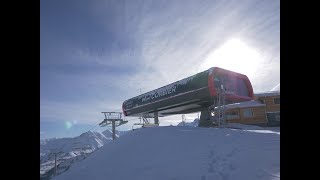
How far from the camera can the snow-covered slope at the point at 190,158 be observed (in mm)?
9969

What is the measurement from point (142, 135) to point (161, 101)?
10107 mm

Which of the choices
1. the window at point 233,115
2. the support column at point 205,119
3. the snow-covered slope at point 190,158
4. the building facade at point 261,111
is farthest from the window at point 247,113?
the snow-covered slope at point 190,158

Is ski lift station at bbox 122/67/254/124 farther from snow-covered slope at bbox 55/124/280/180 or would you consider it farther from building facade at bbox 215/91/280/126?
building facade at bbox 215/91/280/126

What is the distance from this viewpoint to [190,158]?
11.7m

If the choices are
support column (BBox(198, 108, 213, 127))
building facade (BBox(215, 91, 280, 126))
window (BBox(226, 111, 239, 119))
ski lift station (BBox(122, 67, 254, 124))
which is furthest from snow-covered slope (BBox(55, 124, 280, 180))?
window (BBox(226, 111, 239, 119))

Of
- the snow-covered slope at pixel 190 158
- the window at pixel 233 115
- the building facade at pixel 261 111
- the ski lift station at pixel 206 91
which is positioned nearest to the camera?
the snow-covered slope at pixel 190 158

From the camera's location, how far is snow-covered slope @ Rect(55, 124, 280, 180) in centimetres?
997

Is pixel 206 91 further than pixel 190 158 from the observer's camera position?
Yes

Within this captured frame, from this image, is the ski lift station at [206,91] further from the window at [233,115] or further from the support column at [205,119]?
the window at [233,115]

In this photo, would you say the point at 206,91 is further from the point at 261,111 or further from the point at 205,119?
the point at 261,111

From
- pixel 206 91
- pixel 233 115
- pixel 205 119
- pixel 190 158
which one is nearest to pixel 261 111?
pixel 233 115

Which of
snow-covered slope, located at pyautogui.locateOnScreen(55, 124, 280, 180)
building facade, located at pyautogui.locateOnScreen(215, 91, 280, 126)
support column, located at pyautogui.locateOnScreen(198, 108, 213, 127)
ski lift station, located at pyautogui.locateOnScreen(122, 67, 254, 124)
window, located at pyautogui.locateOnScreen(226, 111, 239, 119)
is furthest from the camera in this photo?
window, located at pyautogui.locateOnScreen(226, 111, 239, 119)
